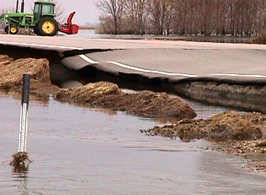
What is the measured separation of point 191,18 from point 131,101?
2820 inches

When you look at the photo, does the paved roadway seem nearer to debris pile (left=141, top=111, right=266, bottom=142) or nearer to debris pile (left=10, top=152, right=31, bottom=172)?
debris pile (left=141, top=111, right=266, bottom=142)

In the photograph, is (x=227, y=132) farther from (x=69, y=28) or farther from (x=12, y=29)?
(x=69, y=28)

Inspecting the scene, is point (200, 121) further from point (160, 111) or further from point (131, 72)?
point (131, 72)

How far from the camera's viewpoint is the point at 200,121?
40.7 feet

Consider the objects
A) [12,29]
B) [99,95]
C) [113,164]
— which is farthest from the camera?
[12,29]

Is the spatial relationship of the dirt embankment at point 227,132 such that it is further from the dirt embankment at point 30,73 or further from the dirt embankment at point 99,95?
the dirt embankment at point 30,73

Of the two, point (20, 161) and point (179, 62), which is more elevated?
point (179, 62)

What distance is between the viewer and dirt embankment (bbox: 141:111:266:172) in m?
10.5

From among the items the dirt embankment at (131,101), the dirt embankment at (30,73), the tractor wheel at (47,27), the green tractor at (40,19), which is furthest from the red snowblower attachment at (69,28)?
the dirt embankment at (131,101)

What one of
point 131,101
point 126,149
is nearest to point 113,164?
point 126,149

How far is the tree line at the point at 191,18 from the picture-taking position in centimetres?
8406

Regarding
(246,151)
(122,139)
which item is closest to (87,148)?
(122,139)

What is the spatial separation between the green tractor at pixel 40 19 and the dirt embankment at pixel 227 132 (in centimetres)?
3644

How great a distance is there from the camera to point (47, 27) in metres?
48.9
